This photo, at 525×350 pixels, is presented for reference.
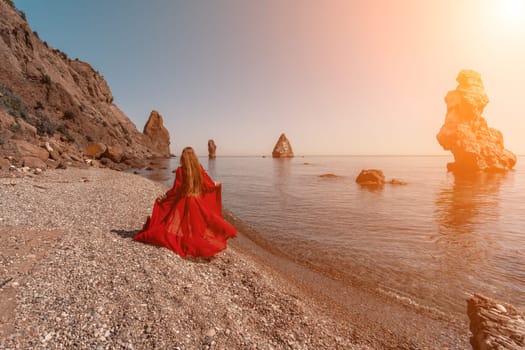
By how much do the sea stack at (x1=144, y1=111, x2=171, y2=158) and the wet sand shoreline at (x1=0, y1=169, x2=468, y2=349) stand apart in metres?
125

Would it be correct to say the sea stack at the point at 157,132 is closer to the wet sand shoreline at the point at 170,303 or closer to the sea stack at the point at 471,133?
the sea stack at the point at 471,133

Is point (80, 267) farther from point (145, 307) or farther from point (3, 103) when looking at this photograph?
point (3, 103)

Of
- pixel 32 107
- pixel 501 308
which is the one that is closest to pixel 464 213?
pixel 501 308

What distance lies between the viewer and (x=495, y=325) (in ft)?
13.3

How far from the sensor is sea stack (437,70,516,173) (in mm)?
61344

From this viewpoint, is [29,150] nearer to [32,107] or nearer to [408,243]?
[32,107]

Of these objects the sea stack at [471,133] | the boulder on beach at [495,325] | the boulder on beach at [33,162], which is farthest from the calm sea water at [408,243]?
the sea stack at [471,133]

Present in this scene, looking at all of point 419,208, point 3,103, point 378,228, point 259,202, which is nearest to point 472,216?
point 419,208

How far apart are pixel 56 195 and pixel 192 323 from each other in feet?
38.6

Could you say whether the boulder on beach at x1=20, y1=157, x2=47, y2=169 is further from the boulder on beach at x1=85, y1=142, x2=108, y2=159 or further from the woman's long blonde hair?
the boulder on beach at x1=85, y1=142, x2=108, y2=159

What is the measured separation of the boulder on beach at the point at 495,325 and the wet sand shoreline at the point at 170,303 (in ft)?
4.40

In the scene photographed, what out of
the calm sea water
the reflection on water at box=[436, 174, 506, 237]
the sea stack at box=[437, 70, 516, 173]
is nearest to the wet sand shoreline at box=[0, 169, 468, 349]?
the calm sea water

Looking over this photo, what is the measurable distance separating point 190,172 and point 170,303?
3.70 m

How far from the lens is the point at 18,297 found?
405cm
